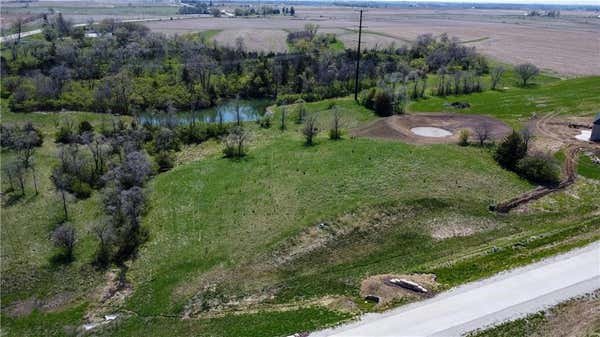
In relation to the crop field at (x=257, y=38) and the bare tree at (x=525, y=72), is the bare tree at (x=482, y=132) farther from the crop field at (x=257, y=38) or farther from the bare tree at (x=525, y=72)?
the crop field at (x=257, y=38)

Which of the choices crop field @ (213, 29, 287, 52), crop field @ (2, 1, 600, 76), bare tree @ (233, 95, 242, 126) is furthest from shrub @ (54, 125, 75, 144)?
crop field @ (2, 1, 600, 76)

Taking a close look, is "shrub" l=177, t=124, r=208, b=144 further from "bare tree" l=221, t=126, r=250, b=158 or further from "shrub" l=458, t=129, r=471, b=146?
"shrub" l=458, t=129, r=471, b=146

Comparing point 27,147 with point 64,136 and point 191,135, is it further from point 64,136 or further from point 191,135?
point 191,135

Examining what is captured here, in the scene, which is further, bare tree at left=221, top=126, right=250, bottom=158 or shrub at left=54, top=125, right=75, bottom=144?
shrub at left=54, top=125, right=75, bottom=144

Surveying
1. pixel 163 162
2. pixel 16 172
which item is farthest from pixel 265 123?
pixel 16 172

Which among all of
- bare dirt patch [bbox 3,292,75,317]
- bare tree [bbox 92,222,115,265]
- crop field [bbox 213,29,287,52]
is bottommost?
bare dirt patch [bbox 3,292,75,317]

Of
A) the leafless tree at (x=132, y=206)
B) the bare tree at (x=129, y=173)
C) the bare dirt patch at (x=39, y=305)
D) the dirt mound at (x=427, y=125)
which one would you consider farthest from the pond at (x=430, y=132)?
the bare dirt patch at (x=39, y=305)
